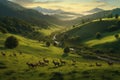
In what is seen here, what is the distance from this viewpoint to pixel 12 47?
431 ft

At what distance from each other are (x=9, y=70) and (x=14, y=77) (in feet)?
26.9

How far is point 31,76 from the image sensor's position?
7638 cm

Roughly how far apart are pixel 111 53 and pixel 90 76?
98404 millimetres

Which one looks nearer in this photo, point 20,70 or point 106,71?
point 106,71

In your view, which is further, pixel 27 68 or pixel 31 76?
pixel 27 68

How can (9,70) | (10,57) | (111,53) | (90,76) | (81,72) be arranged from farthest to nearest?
(111,53) < (10,57) < (9,70) < (81,72) < (90,76)

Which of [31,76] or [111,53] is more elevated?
[31,76]

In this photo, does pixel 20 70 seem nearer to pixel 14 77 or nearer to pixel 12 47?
pixel 14 77

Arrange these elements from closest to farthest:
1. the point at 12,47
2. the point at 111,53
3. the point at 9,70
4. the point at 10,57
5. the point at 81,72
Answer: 1. the point at 81,72
2. the point at 9,70
3. the point at 10,57
4. the point at 12,47
5. the point at 111,53

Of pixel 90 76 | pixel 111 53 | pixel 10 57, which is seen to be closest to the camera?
pixel 90 76

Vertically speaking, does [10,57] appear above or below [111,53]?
above

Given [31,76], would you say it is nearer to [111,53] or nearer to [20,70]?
[20,70]

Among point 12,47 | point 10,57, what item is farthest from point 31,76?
point 12,47

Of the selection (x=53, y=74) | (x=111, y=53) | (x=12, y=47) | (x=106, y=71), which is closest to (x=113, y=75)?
(x=106, y=71)
